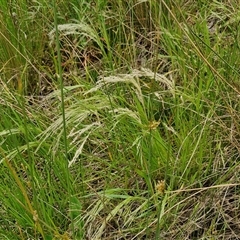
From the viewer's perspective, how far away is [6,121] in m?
1.46

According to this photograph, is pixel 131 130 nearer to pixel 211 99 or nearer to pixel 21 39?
pixel 211 99

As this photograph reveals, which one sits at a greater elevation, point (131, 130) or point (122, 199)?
point (131, 130)

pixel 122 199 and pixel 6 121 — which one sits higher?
pixel 6 121

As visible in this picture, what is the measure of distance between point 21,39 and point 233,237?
1.02 m

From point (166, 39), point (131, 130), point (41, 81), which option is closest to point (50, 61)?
point (41, 81)

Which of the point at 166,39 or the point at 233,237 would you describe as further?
the point at 166,39

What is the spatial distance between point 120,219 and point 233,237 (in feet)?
0.93

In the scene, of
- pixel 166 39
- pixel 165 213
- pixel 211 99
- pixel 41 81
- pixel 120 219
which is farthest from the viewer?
pixel 41 81

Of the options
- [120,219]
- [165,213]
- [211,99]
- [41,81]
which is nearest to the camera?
[165,213]

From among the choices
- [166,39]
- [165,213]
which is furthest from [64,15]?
[165,213]

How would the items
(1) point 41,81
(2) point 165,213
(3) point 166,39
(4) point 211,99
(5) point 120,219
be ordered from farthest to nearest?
1. (1) point 41,81
2. (3) point 166,39
3. (4) point 211,99
4. (5) point 120,219
5. (2) point 165,213

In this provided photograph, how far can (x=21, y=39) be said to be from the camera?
1.85 meters

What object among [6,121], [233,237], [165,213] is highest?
[6,121]

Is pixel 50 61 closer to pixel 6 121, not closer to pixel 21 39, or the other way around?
pixel 21 39
